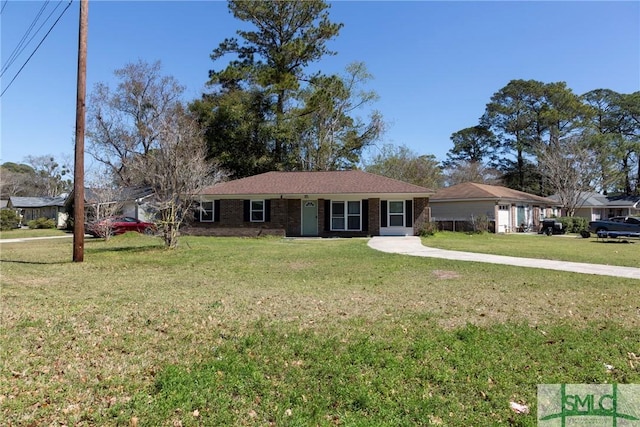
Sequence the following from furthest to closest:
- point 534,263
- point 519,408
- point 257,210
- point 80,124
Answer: point 257,210, point 534,263, point 80,124, point 519,408

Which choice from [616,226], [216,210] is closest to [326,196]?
[216,210]

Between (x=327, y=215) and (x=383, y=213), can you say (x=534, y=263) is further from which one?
(x=327, y=215)

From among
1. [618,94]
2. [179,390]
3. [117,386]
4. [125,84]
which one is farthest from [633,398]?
[618,94]

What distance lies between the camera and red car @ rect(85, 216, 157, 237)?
2017 cm

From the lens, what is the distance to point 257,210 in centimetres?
2366

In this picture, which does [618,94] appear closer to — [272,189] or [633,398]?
[272,189]

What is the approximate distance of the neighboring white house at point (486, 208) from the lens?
29.5 meters

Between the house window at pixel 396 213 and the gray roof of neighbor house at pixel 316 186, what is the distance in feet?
3.10

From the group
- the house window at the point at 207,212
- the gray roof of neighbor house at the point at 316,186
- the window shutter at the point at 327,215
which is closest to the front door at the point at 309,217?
the window shutter at the point at 327,215

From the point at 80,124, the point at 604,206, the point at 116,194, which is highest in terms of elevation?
the point at 80,124

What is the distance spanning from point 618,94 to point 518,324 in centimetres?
5910

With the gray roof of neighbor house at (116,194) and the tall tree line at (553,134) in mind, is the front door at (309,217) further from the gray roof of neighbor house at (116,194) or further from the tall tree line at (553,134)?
the tall tree line at (553,134)

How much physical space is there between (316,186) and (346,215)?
99.0 inches

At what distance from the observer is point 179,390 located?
3.66 metres
